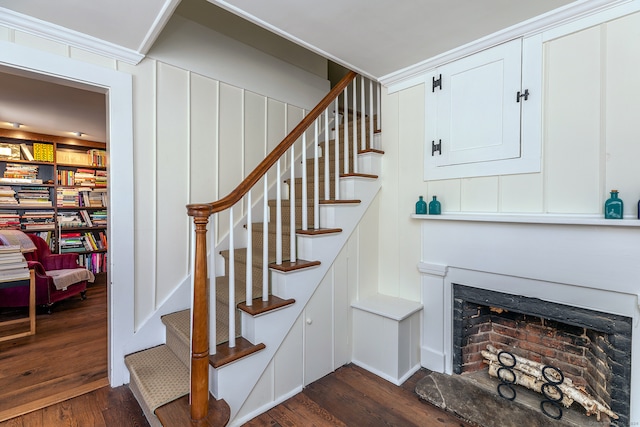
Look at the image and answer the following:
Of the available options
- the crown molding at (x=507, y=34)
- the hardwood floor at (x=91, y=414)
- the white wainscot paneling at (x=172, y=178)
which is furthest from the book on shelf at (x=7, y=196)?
the crown molding at (x=507, y=34)

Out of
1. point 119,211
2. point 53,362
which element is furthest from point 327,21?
point 53,362

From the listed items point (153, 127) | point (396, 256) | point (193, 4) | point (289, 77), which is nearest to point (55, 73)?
point (153, 127)

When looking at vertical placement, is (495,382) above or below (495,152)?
below

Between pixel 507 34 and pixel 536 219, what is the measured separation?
1.18 meters

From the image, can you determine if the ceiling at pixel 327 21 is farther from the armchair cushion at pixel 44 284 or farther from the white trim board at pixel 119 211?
the armchair cushion at pixel 44 284

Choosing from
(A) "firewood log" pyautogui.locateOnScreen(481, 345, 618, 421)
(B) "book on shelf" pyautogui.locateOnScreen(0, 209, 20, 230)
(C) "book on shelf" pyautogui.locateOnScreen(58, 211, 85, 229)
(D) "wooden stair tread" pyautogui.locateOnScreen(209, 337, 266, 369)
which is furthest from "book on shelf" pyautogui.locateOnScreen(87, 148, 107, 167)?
(A) "firewood log" pyautogui.locateOnScreen(481, 345, 618, 421)

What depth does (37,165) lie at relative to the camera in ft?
14.5

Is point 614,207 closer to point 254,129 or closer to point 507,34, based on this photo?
point 507,34

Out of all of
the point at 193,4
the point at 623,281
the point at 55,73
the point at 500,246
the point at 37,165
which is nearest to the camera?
the point at 623,281

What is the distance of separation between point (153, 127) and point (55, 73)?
1.89ft

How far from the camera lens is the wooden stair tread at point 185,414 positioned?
1413 millimetres

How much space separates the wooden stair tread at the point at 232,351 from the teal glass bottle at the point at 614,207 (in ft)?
6.62

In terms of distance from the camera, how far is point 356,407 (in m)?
1.85

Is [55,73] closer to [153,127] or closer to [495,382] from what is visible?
[153,127]
